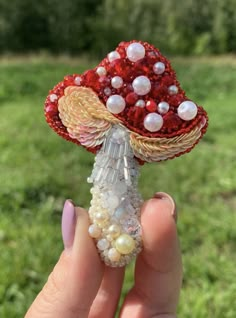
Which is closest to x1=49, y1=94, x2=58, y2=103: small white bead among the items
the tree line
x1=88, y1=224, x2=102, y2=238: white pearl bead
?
x1=88, y1=224, x2=102, y2=238: white pearl bead

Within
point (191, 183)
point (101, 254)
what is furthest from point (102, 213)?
point (191, 183)

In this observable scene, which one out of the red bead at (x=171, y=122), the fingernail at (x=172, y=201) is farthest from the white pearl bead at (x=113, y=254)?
the red bead at (x=171, y=122)

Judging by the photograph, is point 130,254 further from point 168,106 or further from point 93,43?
point 93,43

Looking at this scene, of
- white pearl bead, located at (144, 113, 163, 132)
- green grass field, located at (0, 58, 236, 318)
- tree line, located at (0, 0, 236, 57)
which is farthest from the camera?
tree line, located at (0, 0, 236, 57)

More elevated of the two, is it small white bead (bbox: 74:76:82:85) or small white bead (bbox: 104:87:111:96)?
small white bead (bbox: 74:76:82:85)

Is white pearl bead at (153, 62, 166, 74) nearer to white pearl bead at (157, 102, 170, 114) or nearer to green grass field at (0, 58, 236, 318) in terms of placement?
white pearl bead at (157, 102, 170, 114)

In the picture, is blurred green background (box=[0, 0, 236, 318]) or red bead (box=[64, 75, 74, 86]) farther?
blurred green background (box=[0, 0, 236, 318])
